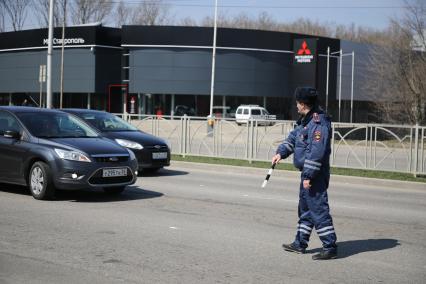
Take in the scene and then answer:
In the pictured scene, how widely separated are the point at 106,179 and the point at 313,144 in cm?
505

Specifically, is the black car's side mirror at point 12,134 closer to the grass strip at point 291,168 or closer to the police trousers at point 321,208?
the police trousers at point 321,208

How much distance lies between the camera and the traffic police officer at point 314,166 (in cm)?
656

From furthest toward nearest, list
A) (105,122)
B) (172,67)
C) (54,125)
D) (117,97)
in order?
1. (117,97)
2. (172,67)
3. (105,122)
4. (54,125)

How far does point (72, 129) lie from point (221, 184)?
4.04 meters

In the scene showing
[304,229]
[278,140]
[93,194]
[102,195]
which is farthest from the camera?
[278,140]

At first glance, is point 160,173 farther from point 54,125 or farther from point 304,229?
point 304,229

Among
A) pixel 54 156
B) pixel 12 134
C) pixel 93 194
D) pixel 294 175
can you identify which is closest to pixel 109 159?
pixel 54 156

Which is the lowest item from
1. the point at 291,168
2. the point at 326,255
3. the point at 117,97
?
the point at 291,168

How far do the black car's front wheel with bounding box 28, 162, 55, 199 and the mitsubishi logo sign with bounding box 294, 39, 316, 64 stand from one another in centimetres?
4493

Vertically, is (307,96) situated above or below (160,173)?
above

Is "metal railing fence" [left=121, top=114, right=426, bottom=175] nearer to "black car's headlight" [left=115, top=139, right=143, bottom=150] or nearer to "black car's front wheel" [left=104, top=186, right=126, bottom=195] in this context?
"black car's headlight" [left=115, top=139, right=143, bottom=150]

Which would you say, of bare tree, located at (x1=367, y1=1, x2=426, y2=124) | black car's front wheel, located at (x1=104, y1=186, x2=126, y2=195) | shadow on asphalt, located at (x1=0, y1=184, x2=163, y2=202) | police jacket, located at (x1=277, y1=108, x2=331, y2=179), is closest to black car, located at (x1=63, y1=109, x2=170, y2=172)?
shadow on asphalt, located at (x1=0, y1=184, x2=163, y2=202)

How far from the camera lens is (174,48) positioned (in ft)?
169

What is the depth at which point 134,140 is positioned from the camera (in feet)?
49.8
